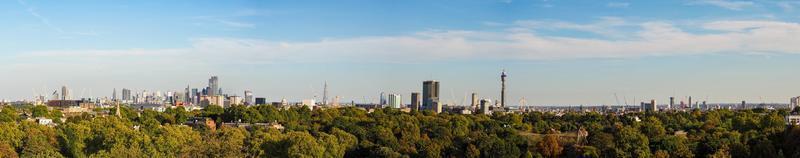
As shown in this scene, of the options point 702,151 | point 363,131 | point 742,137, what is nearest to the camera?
point 702,151

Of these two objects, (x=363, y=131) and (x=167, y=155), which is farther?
(x=363, y=131)

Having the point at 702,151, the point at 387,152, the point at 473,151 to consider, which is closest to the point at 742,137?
the point at 702,151

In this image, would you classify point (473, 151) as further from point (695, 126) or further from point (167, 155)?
point (695, 126)

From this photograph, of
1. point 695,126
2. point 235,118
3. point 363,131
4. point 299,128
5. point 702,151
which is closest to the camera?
point 702,151

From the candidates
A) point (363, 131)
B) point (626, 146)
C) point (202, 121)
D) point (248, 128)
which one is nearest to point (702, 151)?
point (626, 146)

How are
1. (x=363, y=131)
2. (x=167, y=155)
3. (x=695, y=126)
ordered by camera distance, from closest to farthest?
(x=167, y=155)
(x=363, y=131)
(x=695, y=126)

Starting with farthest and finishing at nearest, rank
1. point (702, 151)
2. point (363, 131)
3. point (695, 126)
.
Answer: point (695, 126) → point (363, 131) → point (702, 151)

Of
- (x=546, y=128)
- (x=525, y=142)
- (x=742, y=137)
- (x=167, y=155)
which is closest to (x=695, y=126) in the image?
(x=546, y=128)

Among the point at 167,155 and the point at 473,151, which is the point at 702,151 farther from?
the point at 167,155

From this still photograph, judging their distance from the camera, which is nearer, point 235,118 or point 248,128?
point 248,128
